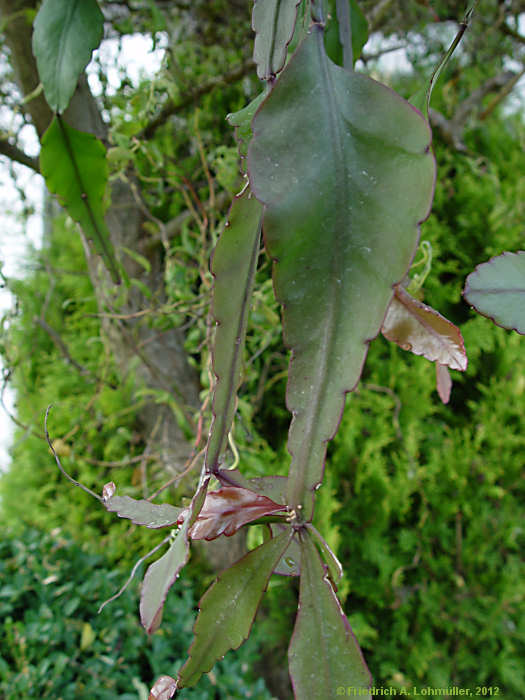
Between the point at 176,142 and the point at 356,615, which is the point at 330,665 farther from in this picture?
the point at 176,142

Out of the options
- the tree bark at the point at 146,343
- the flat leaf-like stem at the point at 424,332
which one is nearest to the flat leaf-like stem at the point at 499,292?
the flat leaf-like stem at the point at 424,332

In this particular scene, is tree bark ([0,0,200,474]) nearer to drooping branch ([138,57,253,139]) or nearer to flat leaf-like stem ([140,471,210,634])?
drooping branch ([138,57,253,139])

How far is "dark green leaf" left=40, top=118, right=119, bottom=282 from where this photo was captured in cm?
43

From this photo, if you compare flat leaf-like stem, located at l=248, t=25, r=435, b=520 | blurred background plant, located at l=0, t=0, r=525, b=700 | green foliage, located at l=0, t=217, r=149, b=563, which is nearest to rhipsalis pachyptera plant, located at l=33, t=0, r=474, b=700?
flat leaf-like stem, located at l=248, t=25, r=435, b=520

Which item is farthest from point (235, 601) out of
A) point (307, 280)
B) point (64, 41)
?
point (64, 41)

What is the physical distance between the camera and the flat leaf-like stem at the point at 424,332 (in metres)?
0.28

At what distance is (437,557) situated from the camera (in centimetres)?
121

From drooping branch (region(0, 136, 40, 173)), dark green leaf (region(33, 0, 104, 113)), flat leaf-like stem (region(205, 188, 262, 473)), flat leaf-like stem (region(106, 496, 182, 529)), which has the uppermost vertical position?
drooping branch (region(0, 136, 40, 173))

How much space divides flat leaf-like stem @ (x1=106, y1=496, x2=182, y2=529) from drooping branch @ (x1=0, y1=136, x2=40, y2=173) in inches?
25.2

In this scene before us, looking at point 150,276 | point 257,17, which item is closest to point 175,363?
point 150,276

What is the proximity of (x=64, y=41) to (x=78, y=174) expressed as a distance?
0.10m

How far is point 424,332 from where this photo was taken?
0.30m

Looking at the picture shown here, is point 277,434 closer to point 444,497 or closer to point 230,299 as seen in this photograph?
point 444,497

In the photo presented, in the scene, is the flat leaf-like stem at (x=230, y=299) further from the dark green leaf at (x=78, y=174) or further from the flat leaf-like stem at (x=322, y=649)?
the dark green leaf at (x=78, y=174)
